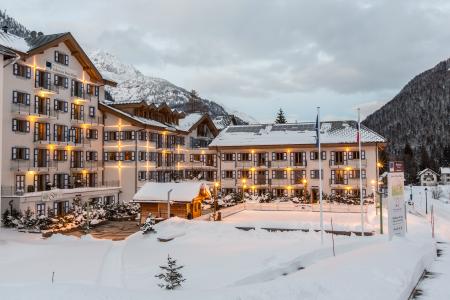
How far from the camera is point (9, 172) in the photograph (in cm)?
3753

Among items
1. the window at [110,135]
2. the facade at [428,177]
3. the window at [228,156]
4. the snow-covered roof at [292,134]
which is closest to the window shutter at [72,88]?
the window at [110,135]

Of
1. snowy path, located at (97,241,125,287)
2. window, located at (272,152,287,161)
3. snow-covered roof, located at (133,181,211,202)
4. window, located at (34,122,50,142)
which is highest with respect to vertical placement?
window, located at (34,122,50,142)

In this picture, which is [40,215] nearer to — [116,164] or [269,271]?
[116,164]

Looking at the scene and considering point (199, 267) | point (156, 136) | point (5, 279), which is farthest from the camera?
point (156, 136)

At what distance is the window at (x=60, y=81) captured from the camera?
4306cm

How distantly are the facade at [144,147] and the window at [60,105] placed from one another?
550 cm

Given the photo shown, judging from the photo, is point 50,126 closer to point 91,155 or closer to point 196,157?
point 91,155

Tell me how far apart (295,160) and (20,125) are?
3012 cm

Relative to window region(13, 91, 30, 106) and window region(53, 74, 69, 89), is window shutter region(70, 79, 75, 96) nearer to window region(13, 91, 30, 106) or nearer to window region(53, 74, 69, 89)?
window region(53, 74, 69, 89)

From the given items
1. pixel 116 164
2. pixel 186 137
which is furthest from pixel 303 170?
pixel 116 164

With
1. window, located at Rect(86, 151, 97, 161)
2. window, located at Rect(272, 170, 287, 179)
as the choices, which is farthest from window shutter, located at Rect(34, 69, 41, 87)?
window, located at Rect(272, 170, 287, 179)

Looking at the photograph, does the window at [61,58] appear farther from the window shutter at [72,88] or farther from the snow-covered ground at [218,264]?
the snow-covered ground at [218,264]

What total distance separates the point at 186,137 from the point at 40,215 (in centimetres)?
2804

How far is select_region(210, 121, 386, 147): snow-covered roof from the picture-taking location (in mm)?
51781
